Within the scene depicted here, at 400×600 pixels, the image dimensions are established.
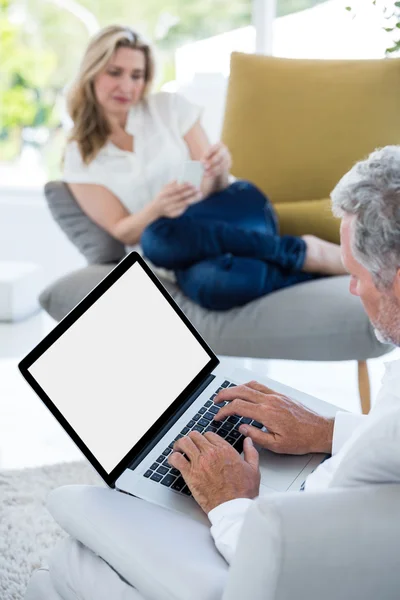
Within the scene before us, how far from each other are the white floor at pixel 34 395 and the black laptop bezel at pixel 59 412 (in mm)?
694

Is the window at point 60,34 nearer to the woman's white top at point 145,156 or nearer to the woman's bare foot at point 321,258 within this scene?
the woman's white top at point 145,156

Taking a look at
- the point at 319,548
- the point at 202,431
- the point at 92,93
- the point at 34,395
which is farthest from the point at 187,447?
the point at 92,93

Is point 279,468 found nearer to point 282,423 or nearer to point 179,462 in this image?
point 282,423

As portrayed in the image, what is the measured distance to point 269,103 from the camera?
3.00 metres

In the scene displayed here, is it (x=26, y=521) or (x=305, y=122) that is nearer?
(x=26, y=521)

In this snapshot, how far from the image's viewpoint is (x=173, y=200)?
8.53ft

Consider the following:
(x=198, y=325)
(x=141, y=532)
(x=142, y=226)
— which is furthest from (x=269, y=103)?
(x=141, y=532)

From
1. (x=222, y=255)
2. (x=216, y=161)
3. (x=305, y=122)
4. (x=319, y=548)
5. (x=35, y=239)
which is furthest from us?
(x=35, y=239)

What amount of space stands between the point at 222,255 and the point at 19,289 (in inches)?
55.4

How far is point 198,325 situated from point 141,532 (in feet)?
4.52

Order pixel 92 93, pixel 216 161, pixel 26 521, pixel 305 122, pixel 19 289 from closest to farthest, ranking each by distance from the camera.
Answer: pixel 26 521 → pixel 216 161 → pixel 92 93 → pixel 305 122 → pixel 19 289

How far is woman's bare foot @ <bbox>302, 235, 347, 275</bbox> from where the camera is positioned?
2604 millimetres

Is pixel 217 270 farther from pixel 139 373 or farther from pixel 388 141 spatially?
pixel 139 373

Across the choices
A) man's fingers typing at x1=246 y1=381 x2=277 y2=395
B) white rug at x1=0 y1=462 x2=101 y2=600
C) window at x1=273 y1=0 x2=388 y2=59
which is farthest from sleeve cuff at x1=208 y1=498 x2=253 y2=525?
window at x1=273 y1=0 x2=388 y2=59
